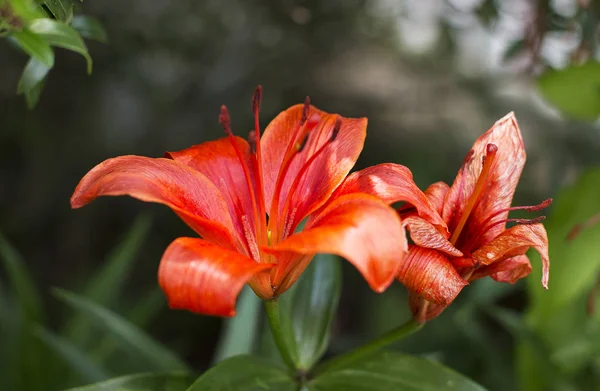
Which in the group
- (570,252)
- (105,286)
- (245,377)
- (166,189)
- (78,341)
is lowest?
(78,341)

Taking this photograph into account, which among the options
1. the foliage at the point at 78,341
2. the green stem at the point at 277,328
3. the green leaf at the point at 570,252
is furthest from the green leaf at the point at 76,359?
the green leaf at the point at 570,252

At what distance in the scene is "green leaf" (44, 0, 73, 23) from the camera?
1.97ft

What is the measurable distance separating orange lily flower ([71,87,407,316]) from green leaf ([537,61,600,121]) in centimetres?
58

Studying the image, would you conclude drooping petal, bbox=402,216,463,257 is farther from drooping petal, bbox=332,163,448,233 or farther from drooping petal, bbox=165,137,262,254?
drooping petal, bbox=165,137,262,254

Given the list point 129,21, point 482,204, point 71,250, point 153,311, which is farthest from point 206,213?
point 71,250

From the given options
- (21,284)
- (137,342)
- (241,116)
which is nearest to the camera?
(137,342)

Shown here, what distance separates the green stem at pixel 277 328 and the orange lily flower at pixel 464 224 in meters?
0.14

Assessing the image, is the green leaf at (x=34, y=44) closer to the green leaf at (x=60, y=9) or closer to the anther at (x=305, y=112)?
the green leaf at (x=60, y=9)

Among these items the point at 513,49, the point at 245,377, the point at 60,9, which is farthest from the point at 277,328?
the point at 513,49

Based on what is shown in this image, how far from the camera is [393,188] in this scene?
600 mm

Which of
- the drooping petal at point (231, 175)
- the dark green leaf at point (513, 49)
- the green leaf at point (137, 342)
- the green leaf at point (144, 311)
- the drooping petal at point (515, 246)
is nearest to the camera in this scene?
the drooping petal at point (515, 246)

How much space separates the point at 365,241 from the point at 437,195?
203 mm

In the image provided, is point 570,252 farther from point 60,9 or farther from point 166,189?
point 60,9

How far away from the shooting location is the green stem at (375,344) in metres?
0.68
